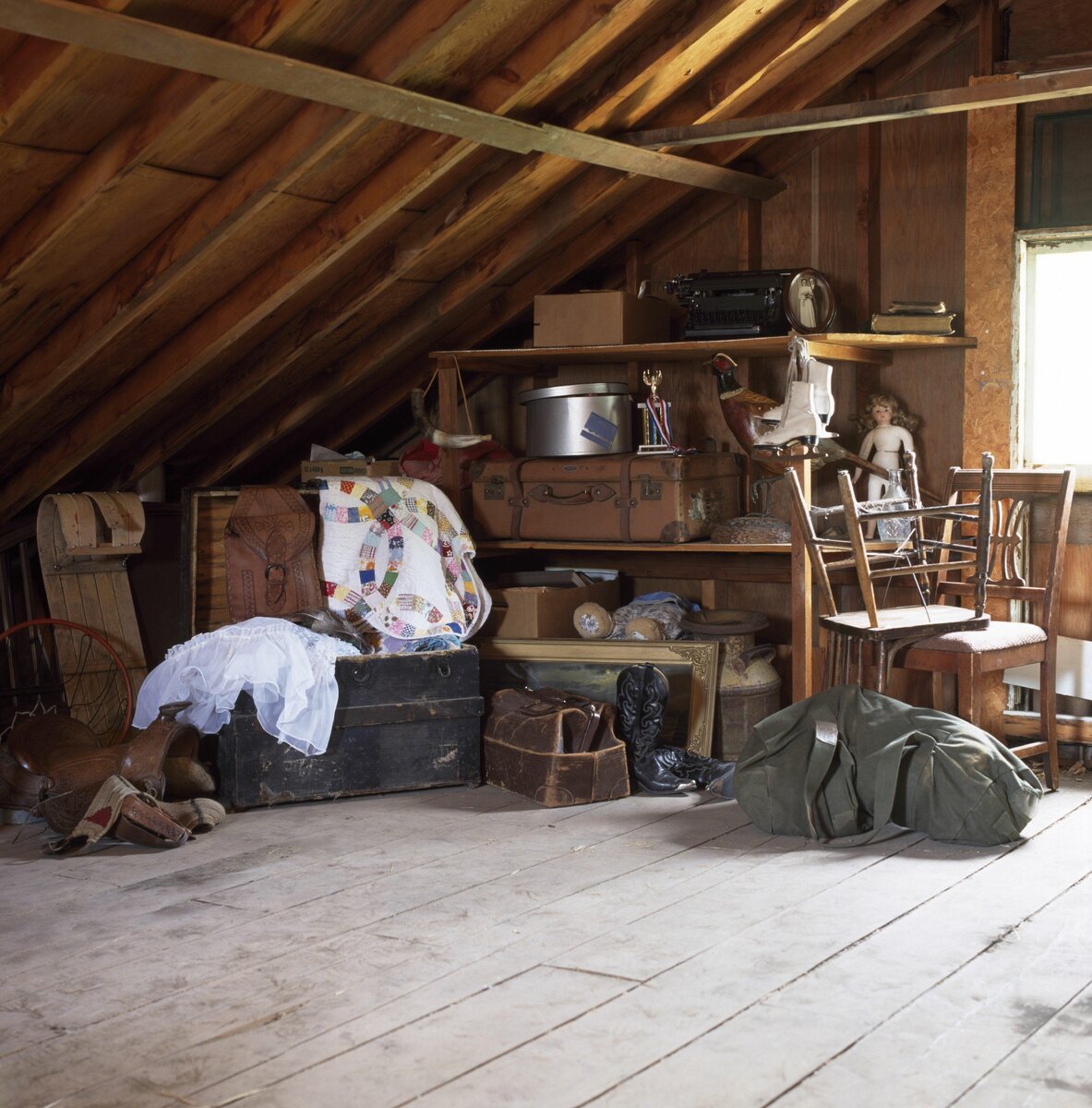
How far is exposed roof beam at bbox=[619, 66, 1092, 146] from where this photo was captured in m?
4.12

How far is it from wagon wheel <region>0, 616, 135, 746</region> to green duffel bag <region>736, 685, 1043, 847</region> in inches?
87.4

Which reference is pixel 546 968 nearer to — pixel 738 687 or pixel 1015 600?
pixel 738 687

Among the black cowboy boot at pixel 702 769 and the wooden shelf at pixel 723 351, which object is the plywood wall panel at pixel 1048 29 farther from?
the black cowboy boot at pixel 702 769

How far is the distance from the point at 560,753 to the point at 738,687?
839mm

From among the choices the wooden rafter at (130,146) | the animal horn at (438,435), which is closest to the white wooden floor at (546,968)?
the animal horn at (438,435)

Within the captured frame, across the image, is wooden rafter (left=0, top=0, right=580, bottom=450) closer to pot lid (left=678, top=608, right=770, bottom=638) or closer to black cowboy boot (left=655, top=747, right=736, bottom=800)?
pot lid (left=678, top=608, right=770, bottom=638)

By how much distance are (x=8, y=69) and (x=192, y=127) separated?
1.58 ft

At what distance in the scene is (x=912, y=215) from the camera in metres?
5.09

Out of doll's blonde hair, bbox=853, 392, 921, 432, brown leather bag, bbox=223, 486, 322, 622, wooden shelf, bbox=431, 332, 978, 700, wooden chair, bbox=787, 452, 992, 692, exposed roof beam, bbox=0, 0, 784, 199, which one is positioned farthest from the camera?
doll's blonde hair, bbox=853, 392, 921, 432

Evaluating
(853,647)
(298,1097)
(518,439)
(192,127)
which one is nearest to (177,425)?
(518,439)

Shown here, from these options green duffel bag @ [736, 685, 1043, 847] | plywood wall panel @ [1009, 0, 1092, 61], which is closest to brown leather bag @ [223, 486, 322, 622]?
green duffel bag @ [736, 685, 1043, 847]

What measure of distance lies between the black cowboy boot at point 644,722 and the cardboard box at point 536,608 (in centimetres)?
49

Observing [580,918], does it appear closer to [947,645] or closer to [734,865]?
[734,865]

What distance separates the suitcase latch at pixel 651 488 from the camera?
4.77 m
